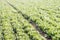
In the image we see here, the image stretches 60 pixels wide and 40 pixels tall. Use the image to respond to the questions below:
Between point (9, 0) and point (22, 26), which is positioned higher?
point (22, 26)

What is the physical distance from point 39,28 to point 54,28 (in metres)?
1.83

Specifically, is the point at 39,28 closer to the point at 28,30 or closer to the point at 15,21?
the point at 28,30

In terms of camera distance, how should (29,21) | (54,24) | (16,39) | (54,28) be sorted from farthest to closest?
1. (29,21)
2. (54,24)
3. (54,28)
4. (16,39)

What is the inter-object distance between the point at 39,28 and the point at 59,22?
3.01 m

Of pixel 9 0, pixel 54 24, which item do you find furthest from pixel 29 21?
pixel 9 0

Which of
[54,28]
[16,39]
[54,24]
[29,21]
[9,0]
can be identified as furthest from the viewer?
[9,0]

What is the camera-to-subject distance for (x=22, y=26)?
890 inches

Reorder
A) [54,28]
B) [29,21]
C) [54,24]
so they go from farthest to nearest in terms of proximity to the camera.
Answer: [29,21]
[54,24]
[54,28]

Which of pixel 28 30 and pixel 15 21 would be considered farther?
pixel 15 21

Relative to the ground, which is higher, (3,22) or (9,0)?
(3,22)

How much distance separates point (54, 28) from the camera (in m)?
20.7

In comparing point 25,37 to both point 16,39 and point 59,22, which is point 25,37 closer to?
point 16,39

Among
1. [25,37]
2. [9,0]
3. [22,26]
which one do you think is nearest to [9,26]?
[22,26]

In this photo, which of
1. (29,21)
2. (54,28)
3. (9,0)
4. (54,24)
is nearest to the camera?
(54,28)
